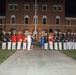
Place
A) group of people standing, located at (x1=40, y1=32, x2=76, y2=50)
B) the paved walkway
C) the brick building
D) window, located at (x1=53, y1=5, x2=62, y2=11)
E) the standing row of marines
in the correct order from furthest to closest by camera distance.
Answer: window, located at (x1=53, y1=5, x2=62, y2=11), the brick building, group of people standing, located at (x1=40, y1=32, x2=76, y2=50), the standing row of marines, the paved walkway

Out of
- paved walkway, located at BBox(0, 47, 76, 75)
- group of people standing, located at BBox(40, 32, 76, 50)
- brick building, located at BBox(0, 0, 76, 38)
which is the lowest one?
paved walkway, located at BBox(0, 47, 76, 75)

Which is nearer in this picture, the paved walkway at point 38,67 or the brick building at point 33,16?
the paved walkway at point 38,67

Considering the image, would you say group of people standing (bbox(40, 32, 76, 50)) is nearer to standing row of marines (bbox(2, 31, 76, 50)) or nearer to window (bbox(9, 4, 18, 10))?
standing row of marines (bbox(2, 31, 76, 50))

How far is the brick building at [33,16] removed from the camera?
3310 inches

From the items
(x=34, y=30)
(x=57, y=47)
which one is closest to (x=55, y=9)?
(x=34, y=30)

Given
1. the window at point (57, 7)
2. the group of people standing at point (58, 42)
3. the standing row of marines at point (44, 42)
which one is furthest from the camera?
the window at point (57, 7)

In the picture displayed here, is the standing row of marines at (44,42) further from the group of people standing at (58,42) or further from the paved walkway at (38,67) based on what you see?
the paved walkway at (38,67)

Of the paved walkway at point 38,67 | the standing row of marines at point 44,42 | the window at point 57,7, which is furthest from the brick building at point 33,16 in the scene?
the paved walkway at point 38,67

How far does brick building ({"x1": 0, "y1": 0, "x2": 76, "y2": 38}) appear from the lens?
8406 centimetres

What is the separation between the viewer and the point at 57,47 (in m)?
36.3

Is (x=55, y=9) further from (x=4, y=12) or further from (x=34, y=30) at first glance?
(x=4, y=12)

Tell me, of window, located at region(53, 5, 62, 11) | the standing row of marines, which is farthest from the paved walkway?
window, located at region(53, 5, 62, 11)

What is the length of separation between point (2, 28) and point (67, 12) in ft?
70.5

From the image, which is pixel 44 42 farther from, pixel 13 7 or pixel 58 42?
pixel 13 7
